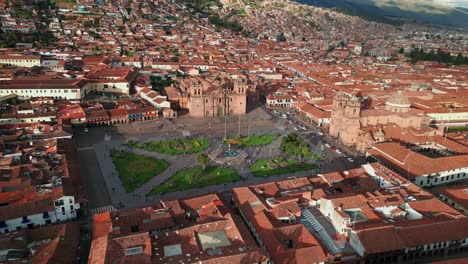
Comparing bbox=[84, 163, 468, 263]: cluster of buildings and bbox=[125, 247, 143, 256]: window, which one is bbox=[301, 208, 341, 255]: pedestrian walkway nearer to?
bbox=[84, 163, 468, 263]: cluster of buildings

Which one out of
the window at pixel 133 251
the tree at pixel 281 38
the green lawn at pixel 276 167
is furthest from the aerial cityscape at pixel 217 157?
the tree at pixel 281 38

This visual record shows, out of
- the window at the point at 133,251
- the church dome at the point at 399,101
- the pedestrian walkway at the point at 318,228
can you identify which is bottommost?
the pedestrian walkway at the point at 318,228

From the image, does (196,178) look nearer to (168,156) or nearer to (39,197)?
(168,156)

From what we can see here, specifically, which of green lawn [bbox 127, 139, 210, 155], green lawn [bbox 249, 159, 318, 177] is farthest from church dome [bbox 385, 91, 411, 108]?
green lawn [bbox 127, 139, 210, 155]

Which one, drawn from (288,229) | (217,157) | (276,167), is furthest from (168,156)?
(288,229)

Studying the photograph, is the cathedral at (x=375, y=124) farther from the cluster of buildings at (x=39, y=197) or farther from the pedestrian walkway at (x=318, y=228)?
the cluster of buildings at (x=39, y=197)

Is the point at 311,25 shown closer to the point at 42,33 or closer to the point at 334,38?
the point at 334,38
